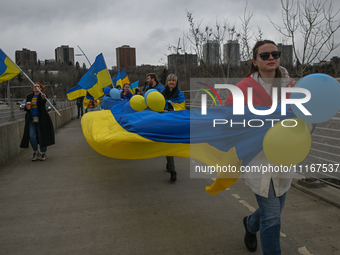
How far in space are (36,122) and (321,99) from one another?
6.87 m

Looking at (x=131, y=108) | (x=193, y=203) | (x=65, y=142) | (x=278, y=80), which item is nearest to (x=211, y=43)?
(x=65, y=142)

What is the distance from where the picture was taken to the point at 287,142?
7.38 ft

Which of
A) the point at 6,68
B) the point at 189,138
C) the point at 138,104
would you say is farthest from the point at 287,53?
the point at 6,68

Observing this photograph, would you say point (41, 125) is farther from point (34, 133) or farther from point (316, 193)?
point (316, 193)

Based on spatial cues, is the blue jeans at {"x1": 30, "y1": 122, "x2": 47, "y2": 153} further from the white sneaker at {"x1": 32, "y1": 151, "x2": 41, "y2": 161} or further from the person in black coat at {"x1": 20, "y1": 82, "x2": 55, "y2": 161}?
the white sneaker at {"x1": 32, "y1": 151, "x2": 41, "y2": 161}

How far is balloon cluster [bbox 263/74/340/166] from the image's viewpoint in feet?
7.23

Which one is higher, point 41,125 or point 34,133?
point 41,125

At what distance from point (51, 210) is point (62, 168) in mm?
2674

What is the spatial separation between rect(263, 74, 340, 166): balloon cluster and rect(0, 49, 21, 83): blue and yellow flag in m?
6.96

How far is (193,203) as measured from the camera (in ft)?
14.6

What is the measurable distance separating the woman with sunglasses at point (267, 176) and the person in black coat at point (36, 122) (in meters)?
6.10

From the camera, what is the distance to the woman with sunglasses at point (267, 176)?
2443 millimetres

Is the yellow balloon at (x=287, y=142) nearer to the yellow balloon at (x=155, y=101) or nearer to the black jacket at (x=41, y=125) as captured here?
the yellow balloon at (x=155, y=101)

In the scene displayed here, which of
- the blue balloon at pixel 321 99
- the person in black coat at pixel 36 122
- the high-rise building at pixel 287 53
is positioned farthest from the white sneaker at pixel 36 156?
the high-rise building at pixel 287 53
